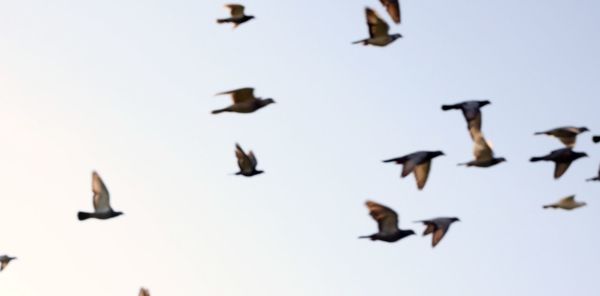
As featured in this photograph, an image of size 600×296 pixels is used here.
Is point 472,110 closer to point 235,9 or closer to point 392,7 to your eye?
point 392,7

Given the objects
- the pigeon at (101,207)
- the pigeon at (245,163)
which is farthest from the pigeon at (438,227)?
the pigeon at (101,207)

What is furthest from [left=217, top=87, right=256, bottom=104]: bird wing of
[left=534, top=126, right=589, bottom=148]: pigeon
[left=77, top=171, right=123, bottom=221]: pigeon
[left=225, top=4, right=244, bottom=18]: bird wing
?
[left=534, top=126, right=589, bottom=148]: pigeon

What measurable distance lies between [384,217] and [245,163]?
1174 centimetres

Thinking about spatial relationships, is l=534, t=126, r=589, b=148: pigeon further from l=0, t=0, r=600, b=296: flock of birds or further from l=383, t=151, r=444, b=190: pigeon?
l=383, t=151, r=444, b=190: pigeon

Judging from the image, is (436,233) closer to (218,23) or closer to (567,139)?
(567,139)

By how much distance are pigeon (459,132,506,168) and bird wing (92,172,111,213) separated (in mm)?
15842

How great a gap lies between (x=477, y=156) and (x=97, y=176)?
53.0ft

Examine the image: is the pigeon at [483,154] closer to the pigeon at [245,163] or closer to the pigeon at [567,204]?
the pigeon at [567,204]

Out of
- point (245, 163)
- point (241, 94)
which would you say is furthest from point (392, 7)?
point (245, 163)

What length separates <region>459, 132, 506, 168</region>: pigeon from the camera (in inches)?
2114

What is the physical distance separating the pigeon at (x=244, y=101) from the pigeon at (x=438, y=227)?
9199mm

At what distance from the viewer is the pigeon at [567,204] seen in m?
58.3

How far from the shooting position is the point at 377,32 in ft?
179

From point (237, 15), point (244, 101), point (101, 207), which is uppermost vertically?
point (237, 15)
